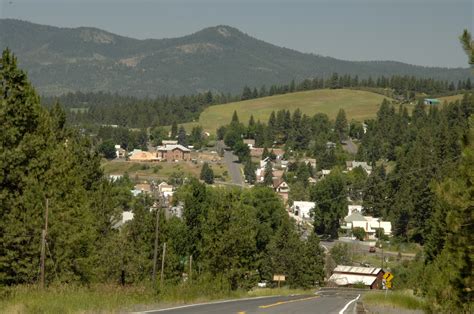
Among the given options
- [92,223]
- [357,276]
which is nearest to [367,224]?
[357,276]

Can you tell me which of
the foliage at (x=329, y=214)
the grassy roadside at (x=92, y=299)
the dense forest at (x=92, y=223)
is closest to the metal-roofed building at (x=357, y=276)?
the dense forest at (x=92, y=223)

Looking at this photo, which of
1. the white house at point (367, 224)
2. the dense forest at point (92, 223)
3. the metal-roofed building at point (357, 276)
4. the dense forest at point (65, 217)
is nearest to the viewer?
the dense forest at point (92, 223)

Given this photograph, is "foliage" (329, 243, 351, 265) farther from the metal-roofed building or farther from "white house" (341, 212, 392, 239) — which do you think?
"white house" (341, 212, 392, 239)

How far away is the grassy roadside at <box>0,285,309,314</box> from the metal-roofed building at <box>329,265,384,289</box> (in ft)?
261

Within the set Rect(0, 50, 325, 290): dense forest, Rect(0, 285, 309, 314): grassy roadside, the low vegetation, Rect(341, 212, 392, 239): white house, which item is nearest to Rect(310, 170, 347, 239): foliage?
Rect(341, 212, 392, 239): white house

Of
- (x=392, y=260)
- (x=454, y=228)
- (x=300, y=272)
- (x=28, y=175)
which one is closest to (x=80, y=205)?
(x=28, y=175)

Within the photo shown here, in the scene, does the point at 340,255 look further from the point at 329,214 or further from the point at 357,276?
the point at 329,214

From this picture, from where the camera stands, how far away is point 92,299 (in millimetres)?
23812

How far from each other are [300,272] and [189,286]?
6505 cm

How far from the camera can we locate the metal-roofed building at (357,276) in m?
111

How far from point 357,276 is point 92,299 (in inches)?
3611

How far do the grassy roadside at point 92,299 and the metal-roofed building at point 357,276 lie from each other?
3135 inches

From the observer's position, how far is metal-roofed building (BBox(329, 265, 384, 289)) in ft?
364

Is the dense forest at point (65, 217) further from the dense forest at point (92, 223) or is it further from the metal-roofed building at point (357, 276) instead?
the metal-roofed building at point (357, 276)
